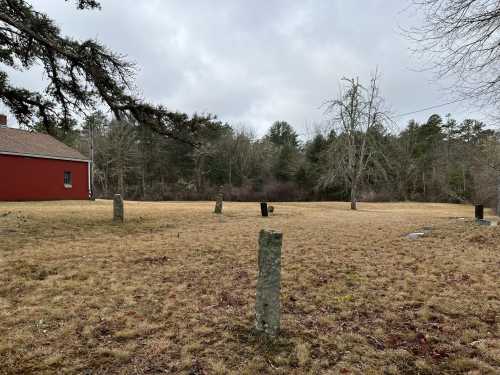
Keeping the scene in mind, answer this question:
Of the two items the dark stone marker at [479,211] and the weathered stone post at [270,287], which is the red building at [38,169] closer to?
the weathered stone post at [270,287]

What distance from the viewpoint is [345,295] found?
455 cm

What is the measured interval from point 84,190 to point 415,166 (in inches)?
1547

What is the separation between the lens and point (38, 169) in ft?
74.6

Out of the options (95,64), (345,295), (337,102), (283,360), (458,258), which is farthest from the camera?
(337,102)

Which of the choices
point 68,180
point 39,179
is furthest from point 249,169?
point 39,179

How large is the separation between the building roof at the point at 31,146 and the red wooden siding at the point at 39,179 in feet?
1.19

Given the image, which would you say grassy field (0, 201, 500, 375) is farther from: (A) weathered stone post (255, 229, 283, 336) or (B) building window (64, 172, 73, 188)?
(B) building window (64, 172, 73, 188)

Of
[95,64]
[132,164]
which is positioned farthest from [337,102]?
[132,164]

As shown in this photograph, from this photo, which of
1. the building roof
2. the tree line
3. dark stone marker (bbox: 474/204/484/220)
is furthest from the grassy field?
the tree line

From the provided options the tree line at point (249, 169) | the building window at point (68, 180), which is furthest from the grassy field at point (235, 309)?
the tree line at point (249, 169)

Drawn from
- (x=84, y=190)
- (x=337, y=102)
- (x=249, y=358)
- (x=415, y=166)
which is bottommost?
(x=249, y=358)

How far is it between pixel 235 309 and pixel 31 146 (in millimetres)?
24944

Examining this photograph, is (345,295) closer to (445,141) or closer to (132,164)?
(132,164)

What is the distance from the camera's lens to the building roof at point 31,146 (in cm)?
2170
